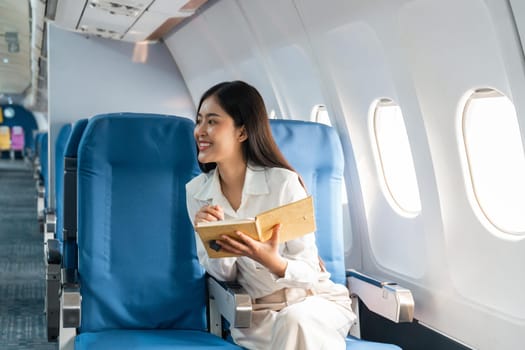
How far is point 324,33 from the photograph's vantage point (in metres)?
3.95

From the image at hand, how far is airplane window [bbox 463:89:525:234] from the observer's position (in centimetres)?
314

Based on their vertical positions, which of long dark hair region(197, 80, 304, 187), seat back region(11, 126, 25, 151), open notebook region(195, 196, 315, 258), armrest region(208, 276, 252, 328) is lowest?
armrest region(208, 276, 252, 328)

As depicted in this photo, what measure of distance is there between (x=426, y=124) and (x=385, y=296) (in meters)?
0.90

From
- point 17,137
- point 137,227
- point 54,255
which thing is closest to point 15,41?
point 54,255

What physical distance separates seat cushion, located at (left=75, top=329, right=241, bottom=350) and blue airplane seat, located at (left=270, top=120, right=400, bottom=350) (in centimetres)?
77

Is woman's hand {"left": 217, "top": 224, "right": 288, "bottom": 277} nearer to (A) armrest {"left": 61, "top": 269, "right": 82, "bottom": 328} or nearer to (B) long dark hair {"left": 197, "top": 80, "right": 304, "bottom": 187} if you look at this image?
(B) long dark hair {"left": 197, "top": 80, "right": 304, "bottom": 187}

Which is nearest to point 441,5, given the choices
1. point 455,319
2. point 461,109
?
point 461,109

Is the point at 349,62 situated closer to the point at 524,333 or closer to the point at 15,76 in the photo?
the point at 524,333

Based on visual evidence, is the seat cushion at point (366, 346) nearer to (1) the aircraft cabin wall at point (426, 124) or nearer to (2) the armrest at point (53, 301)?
(1) the aircraft cabin wall at point (426, 124)

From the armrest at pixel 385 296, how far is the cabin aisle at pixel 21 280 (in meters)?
2.39

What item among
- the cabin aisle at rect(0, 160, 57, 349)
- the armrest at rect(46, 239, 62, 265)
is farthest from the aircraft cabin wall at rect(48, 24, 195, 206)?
the armrest at rect(46, 239, 62, 265)

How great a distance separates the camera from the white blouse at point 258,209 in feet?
8.82

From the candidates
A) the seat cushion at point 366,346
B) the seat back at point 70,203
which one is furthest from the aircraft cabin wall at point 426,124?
the seat back at point 70,203

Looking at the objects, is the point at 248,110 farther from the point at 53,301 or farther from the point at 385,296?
the point at 53,301
